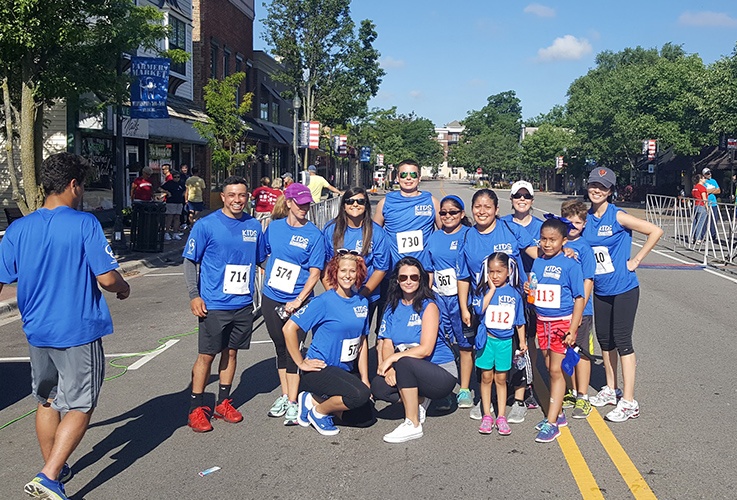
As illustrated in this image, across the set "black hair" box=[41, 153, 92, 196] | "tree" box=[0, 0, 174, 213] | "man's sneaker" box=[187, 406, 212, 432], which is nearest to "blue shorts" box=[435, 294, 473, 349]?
Answer: "man's sneaker" box=[187, 406, 212, 432]

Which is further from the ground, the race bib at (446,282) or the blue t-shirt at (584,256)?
the blue t-shirt at (584,256)

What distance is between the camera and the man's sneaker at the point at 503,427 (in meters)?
5.85

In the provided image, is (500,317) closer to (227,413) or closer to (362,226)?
(362,226)

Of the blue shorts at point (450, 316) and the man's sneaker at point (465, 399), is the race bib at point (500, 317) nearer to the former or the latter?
the blue shorts at point (450, 316)

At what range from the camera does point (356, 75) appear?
1716 inches

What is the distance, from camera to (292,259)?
625 cm

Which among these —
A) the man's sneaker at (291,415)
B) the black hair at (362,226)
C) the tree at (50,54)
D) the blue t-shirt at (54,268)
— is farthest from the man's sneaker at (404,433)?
the tree at (50,54)

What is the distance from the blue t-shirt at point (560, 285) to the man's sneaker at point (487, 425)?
88 cm

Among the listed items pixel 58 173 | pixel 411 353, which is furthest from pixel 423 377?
pixel 58 173

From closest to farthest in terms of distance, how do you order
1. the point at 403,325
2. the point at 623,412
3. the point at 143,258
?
1. the point at 403,325
2. the point at 623,412
3. the point at 143,258

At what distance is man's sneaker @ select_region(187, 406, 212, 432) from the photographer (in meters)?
5.90

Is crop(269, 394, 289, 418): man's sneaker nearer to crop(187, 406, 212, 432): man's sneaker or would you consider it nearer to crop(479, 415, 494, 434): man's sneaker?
crop(187, 406, 212, 432): man's sneaker

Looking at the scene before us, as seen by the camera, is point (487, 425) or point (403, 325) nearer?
point (487, 425)

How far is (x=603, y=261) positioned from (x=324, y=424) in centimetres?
255
